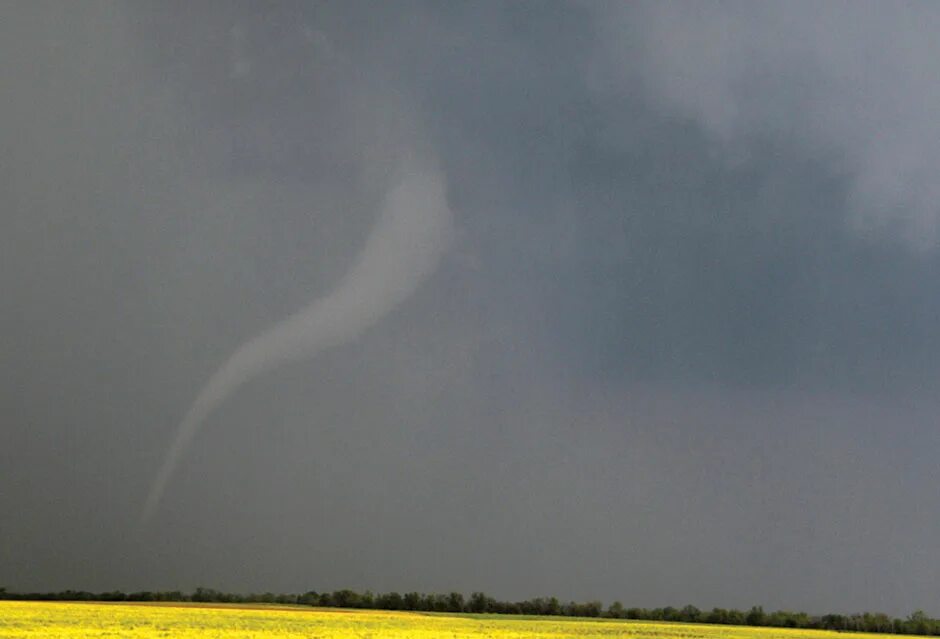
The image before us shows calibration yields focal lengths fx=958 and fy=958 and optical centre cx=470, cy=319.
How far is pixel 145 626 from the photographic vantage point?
72.9 m

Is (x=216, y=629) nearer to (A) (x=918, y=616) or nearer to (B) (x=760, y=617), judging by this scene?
(B) (x=760, y=617)

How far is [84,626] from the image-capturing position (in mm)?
70438

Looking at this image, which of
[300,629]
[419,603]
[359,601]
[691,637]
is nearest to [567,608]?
[419,603]

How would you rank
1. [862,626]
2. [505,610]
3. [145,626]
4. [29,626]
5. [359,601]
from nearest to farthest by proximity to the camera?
1. [29,626]
2. [145,626]
3. [862,626]
4. [505,610]
5. [359,601]

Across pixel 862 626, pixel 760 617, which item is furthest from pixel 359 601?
pixel 862 626

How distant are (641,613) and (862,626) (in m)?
37.2

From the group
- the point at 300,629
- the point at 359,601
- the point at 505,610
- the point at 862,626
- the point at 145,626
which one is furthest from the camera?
the point at 359,601

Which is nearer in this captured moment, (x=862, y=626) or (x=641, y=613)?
(x=862, y=626)

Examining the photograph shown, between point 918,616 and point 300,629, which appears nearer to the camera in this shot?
point 300,629

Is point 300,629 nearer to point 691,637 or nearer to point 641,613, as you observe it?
point 691,637

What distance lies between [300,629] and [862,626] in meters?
93.0

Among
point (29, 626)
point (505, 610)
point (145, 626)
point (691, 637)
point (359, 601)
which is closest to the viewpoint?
point (29, 626)

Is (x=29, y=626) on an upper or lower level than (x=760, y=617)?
lower

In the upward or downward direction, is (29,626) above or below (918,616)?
below
